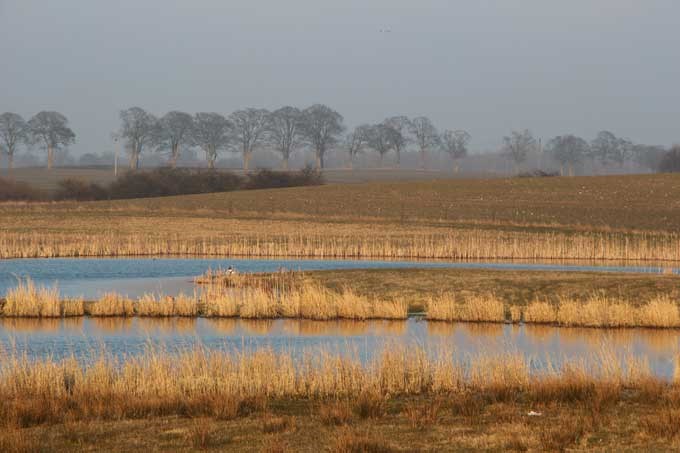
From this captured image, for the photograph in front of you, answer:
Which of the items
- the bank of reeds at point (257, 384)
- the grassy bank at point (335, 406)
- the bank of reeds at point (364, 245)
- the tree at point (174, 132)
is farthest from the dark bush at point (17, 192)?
the grassy bank at point (335, 406)

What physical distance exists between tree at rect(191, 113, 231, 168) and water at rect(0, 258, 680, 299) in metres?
124

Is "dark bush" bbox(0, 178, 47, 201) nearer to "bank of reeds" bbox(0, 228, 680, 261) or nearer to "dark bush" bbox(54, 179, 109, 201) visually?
"dark bush" bbox(54, 179, 109, 201)

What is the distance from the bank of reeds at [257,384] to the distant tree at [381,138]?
171 m

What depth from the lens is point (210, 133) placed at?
574ft

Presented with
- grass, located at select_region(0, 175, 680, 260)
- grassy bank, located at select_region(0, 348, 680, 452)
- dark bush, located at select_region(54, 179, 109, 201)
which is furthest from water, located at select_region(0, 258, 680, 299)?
dark bush, located at select_region(54, 179, 109, 201)

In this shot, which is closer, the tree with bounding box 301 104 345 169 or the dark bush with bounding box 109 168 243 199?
the dark bush with bounding box 109 168 243 199

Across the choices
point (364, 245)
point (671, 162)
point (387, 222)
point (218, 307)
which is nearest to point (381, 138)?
point (671, 162)

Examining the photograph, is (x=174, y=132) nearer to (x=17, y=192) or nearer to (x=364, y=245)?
(x=17, y=192)

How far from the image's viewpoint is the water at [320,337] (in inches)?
918

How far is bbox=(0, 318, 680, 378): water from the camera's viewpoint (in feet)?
76.5

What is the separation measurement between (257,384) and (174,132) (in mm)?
157391

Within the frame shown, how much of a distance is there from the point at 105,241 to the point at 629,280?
114ft

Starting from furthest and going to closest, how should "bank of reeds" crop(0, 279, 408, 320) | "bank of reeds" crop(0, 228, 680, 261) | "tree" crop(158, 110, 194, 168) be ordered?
"tree" crop(158, 110, 194, 168) → "bank of reeds" crop(0, 228, 680, 261) → "bank of reeds" crop(0, 279, 408, 320)

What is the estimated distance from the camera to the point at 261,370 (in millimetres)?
17766
